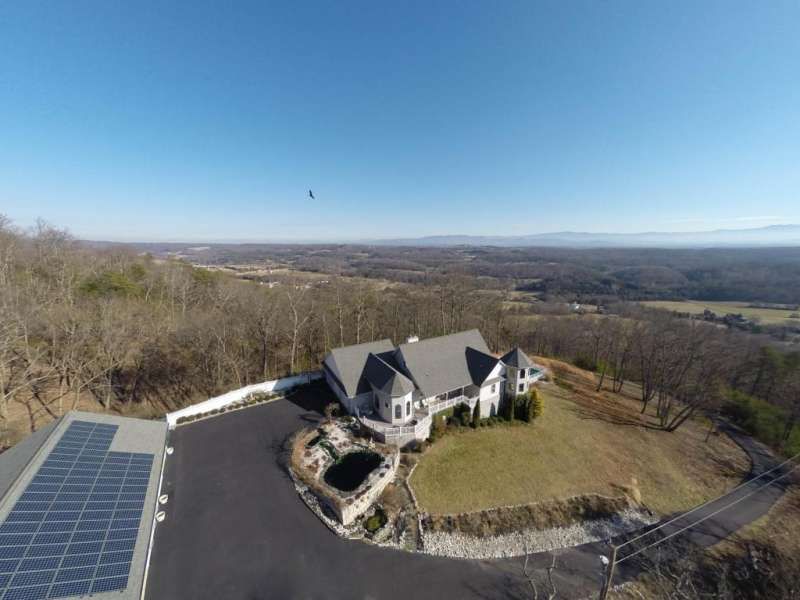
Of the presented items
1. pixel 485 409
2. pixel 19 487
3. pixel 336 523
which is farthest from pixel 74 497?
pixel 485 409

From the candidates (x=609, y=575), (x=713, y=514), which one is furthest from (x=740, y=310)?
(x=609, y=575)

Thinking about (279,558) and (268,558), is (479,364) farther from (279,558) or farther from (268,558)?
(268,558)

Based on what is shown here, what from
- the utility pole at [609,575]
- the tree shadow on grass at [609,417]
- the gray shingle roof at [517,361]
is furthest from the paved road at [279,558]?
the gray shingle roof at [517,361]

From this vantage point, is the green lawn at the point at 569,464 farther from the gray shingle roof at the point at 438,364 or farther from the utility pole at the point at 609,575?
the utility pole at the point at 609,575

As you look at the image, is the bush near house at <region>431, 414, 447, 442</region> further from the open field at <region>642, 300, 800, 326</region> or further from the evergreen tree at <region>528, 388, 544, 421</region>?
the open field at <region>642, 300, 800, 326</region>

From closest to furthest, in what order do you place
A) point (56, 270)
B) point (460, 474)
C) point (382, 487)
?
point (382, 487) < point (460, 474) < point (56, 270)

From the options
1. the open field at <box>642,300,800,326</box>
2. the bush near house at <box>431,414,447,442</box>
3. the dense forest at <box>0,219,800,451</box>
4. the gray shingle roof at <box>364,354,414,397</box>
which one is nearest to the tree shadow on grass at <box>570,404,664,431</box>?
the dense forest at <box>0,219,800,451</box>

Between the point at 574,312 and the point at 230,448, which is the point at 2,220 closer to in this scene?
the point at 230,448
